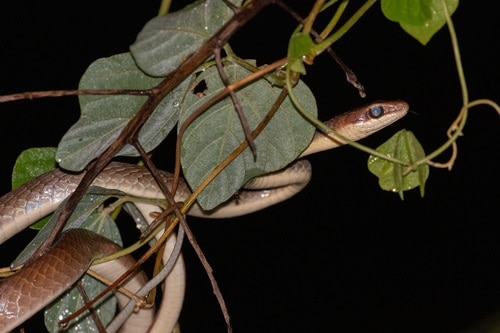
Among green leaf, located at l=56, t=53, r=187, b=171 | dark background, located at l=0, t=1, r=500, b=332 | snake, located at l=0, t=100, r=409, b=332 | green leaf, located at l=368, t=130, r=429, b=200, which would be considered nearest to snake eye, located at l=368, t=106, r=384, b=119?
snake, located at l=0, t=100, r=409, b=332

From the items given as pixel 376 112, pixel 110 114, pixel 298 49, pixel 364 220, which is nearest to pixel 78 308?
pixel 110 114

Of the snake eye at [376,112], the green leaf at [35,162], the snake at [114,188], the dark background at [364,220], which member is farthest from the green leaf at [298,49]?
the dark background at [364,220]

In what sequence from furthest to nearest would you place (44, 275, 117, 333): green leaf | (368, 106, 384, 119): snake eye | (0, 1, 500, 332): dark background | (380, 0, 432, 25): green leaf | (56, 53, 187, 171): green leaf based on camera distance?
(0, 1, 500, 332): dark background, (368, 106, 384, 119): snake eye, (44, 275, 117, 333): green leaf, (56, 53, 187, 171): green leaf, (380, 0, 432, 25): green leaf

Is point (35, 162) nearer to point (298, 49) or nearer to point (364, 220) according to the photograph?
point (298, 49)

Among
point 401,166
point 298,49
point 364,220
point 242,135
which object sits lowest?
point 364,220

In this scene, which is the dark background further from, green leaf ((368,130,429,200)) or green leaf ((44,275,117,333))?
green leaf ((368,130,429,200))

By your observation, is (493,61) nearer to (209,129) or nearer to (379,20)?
(379,20)

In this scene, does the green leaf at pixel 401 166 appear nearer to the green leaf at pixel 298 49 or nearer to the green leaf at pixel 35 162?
the green leaf at pixel 298 49
